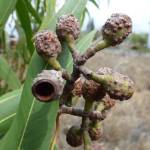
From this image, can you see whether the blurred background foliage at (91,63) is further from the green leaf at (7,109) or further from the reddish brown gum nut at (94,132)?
the reddish brown gum nut at (94,132)

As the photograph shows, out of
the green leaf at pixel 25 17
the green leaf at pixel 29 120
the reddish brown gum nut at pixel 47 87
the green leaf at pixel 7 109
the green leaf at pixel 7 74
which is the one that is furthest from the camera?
the green leaf at pixel 7 74

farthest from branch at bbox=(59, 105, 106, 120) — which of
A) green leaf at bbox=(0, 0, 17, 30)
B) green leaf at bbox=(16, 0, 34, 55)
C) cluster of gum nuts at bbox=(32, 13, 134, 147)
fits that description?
green leaf at bbox=(16, 0, 34, 55)

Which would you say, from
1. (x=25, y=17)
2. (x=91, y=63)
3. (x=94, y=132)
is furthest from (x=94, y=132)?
(x=91, y=63)

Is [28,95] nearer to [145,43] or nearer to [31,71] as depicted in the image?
[31,71]

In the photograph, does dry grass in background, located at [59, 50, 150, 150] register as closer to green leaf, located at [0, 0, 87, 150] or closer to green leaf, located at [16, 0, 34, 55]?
green leaf, located at [16, 0, 34, 55]

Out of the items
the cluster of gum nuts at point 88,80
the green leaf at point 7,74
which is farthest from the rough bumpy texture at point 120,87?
the green leaf at point 7,74

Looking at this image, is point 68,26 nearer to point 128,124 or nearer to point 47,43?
point 47,43

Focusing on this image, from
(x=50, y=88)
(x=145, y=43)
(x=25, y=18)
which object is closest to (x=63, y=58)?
(x=50, y=88)
